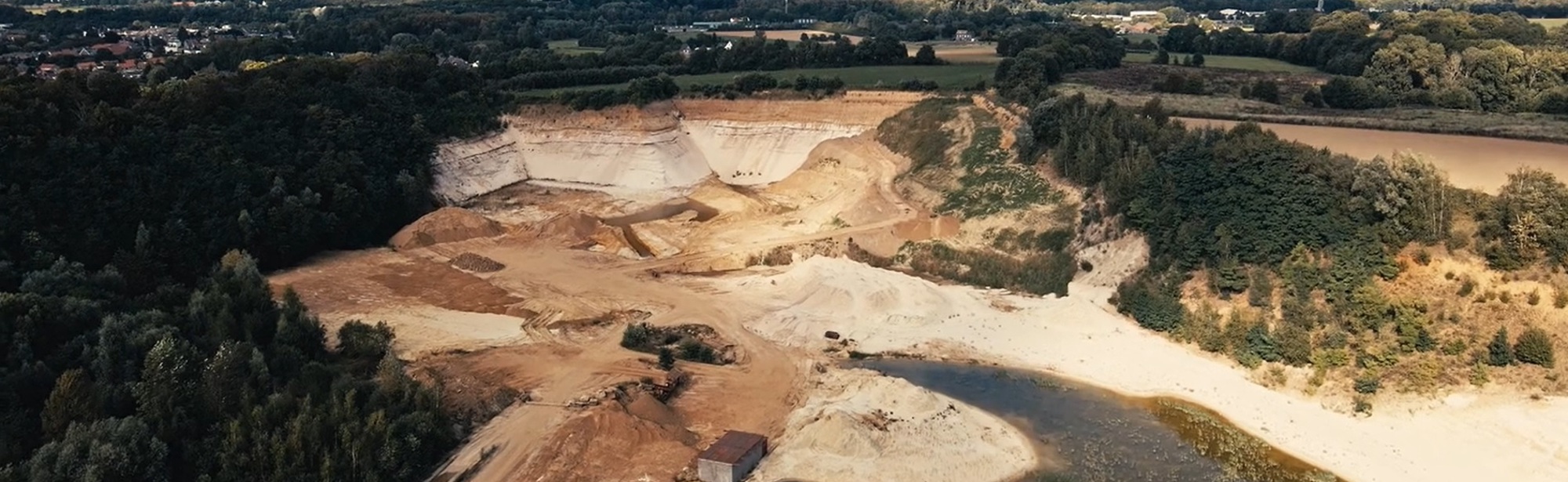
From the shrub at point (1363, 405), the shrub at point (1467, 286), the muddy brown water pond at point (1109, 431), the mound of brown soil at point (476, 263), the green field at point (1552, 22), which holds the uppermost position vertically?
the green field at point (1552, 22)

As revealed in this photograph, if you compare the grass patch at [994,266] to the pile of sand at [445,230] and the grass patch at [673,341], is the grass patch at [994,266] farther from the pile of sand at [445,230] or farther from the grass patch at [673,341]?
the pile of sand at [445,230]

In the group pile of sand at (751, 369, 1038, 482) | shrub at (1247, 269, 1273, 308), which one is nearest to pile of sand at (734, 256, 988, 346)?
pile of sand at (751, 369, 1038, 482)

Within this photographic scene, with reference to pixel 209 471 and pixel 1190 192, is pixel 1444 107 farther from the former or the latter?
pixel 209 471

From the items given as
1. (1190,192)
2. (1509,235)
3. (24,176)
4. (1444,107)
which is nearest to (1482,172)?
(1509,235)

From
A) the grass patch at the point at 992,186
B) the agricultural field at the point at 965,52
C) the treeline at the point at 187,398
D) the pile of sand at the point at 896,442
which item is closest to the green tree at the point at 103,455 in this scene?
the treeline at the point at 187,398

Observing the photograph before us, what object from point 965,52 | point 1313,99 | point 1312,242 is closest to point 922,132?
point 1313,99
